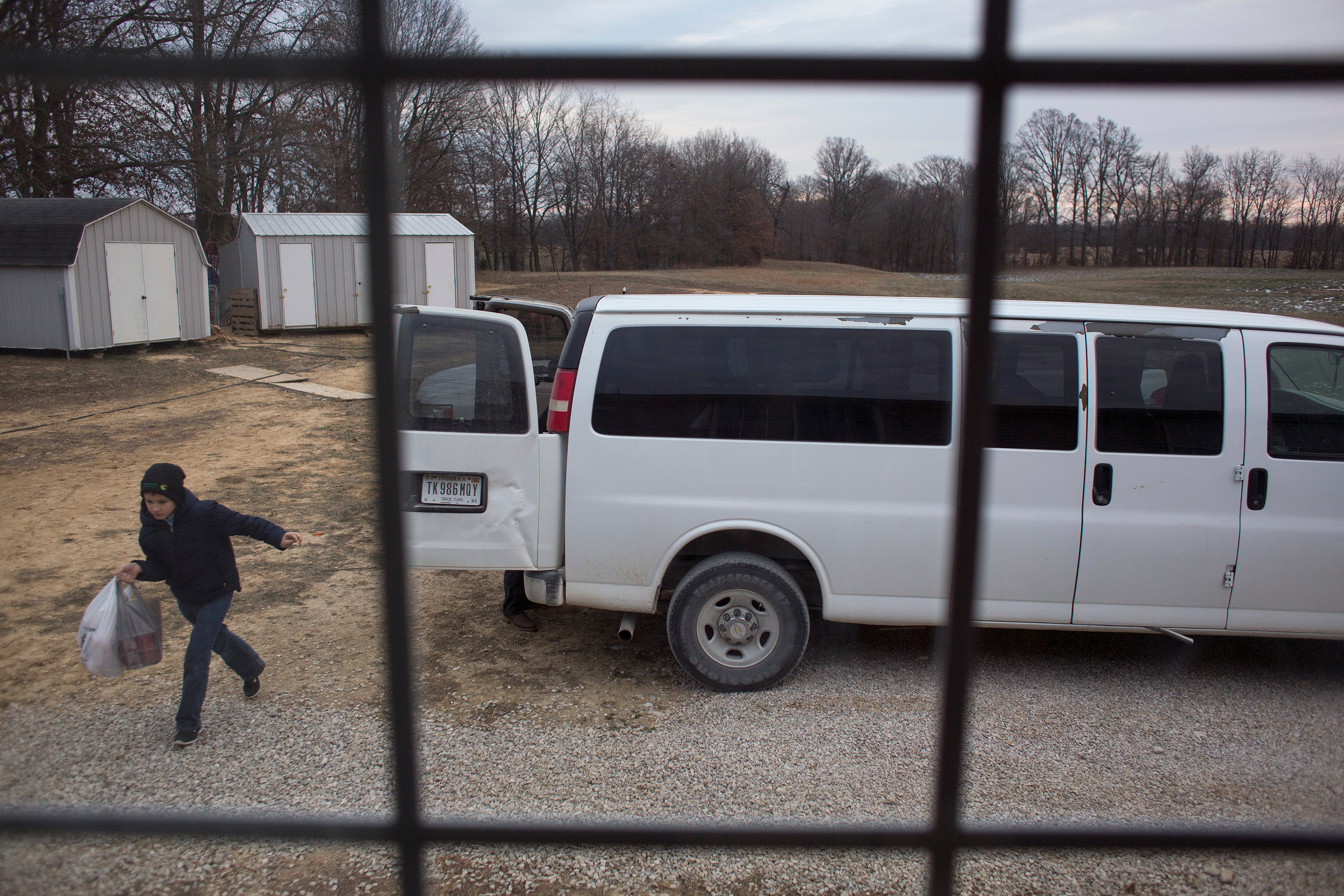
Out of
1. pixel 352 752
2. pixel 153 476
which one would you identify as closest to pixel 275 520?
pixel 153 476

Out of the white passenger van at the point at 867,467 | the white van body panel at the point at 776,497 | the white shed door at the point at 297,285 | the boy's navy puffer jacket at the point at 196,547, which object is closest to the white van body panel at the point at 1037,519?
the white passenger van at the point at 867,467

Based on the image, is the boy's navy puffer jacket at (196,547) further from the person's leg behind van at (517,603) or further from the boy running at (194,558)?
the person's leg behind van at (517,603)

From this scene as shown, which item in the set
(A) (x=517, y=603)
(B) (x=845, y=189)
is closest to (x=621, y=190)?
(B) (x=845, y=189)

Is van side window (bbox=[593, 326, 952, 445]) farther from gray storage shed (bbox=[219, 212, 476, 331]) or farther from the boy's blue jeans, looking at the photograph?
gray storage shed (bbox=[219, 212, 476, 331])

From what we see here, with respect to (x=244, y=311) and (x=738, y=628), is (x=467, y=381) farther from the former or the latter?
(x=244, y=311)

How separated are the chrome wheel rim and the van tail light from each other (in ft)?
3.88

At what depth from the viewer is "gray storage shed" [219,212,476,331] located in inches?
800

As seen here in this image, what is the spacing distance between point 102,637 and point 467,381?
80.1 inches

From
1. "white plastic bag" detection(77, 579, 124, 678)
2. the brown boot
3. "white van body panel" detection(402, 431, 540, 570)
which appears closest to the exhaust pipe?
"white van body panel" detection(402, 431, 540, 570)

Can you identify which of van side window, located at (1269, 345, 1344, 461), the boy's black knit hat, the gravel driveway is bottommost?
the gravel driveway

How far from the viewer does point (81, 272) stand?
52.2 feet

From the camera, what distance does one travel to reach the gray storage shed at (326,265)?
2033cm

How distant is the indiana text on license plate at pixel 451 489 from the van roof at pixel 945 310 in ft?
3.70

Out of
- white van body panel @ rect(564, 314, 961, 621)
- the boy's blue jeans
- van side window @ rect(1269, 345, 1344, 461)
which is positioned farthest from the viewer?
white van body panel @ rect(564, 314, 961, 621)
